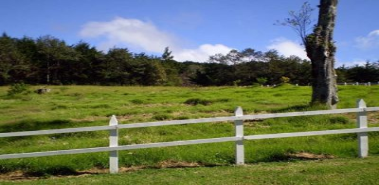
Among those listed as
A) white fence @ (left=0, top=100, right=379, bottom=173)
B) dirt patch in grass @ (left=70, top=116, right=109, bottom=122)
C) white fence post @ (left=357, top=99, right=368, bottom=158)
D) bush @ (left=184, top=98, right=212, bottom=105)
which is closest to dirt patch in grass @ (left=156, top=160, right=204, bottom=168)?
white fence @ (left=0, top=100, right=379, bottom=173)

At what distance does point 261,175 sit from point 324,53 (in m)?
9.43

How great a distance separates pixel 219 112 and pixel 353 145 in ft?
26.3

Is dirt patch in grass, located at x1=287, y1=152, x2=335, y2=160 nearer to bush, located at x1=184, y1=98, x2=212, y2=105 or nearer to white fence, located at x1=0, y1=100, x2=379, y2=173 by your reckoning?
white fence, located at x1=0, y1=100, x2=379, y2=173

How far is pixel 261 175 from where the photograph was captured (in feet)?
23.2

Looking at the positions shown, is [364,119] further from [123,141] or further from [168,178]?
[123,141]

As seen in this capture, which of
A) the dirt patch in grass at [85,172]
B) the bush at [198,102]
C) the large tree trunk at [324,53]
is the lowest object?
the dirt patch in grass at [85,172]

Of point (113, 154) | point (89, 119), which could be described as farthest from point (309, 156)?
point (89, 119)

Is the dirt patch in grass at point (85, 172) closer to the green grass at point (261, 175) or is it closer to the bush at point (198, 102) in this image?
the green grass at point (261, 175)

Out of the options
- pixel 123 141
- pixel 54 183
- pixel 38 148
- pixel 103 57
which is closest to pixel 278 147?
pixel 123 141

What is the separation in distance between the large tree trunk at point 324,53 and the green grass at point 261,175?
23.5 feet

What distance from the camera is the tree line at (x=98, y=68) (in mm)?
66125

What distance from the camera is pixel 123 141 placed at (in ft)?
37.1

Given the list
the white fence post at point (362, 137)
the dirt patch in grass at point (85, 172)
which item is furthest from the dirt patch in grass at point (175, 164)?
the white fence post at point (362, 137)

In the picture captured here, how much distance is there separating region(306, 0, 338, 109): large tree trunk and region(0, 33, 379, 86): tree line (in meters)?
46.6
